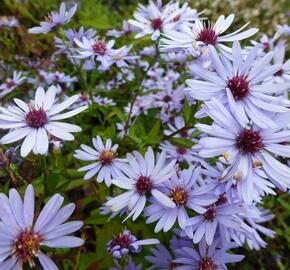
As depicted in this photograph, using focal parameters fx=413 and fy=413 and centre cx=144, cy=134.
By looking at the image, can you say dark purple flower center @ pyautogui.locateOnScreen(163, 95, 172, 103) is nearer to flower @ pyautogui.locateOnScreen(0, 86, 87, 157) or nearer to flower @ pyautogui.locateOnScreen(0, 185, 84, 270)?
flower @ pyautogui.locateOnScreen(0, 86, 87, 157)

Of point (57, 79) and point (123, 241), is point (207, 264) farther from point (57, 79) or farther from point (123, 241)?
point (57, 79)

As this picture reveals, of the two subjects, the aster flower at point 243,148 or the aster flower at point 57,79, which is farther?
the aster flower at point 57,79

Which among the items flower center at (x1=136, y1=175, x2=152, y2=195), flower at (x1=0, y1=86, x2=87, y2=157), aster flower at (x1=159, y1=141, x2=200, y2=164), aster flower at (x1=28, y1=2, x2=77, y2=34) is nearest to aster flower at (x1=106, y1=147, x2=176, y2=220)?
flower center at (x1=136, y1=175, x2=152, y2=195)

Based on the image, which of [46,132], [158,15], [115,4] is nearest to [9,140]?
[46,132]

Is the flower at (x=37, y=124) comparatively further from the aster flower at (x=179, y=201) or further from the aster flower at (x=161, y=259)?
the aster flower at (x=161, y=259)

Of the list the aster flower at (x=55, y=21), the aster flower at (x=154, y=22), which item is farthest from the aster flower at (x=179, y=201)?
the aster flower at (x=55, y=21)

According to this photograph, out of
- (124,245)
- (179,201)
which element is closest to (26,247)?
(124,245)
